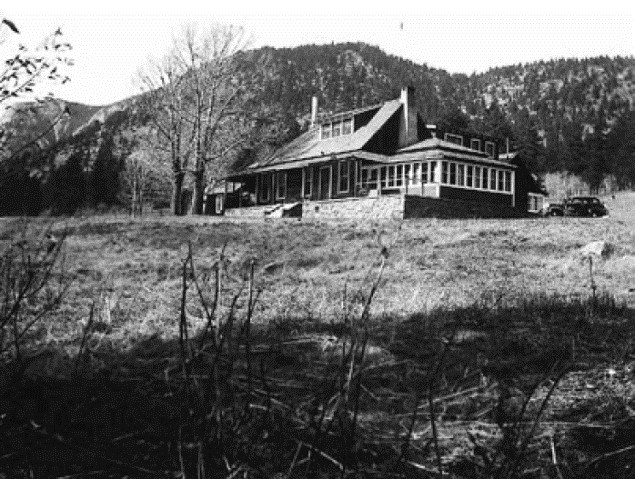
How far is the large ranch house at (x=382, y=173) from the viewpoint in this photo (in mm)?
31312

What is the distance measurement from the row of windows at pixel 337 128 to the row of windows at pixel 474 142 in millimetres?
6726

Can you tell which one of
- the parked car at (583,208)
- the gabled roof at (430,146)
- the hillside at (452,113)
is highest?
the hillside at (452,113)

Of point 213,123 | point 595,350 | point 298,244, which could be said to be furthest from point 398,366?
point 213,123

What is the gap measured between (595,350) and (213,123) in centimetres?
3518

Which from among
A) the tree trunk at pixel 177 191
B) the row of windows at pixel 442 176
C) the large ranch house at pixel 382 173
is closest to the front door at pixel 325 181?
the large ranch house at pixel 382 173

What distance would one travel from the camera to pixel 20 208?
3061 millimetres

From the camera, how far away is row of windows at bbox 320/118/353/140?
133 ft

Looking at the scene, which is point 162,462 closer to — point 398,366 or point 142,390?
point 142,390

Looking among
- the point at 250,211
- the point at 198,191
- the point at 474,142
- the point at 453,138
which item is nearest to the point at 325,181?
the point at 250,211

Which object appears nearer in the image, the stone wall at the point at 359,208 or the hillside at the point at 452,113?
the hillside at the point at 452,113

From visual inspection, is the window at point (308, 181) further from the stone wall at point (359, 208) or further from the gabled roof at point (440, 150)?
the gabled roof at point (440, 150)

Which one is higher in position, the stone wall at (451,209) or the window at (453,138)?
the window at (453,138)

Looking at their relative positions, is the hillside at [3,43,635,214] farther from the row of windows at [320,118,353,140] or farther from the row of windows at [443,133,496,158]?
the row of windows at [443,133,496,158]

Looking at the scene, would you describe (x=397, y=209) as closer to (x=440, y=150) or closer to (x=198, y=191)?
(x=440, y=150)
